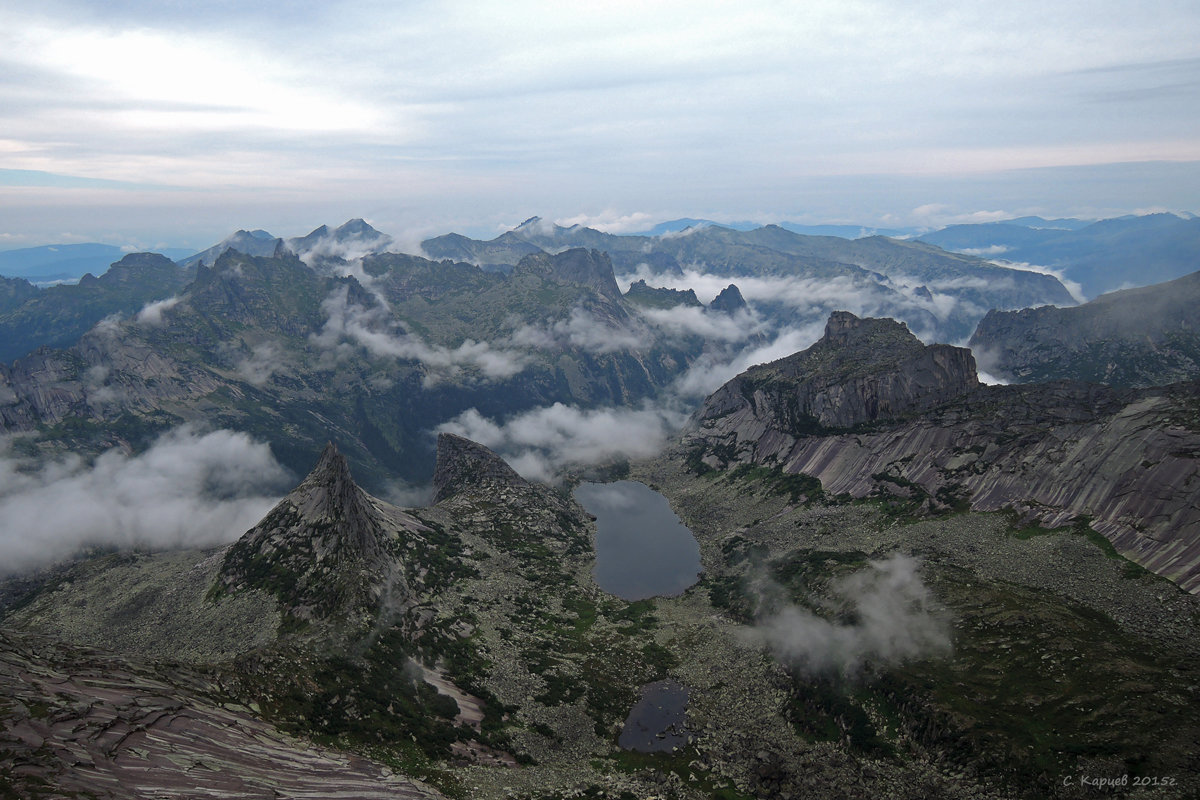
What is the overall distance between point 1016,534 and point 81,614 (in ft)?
838

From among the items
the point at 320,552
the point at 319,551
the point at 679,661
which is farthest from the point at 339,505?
the point at 679,661

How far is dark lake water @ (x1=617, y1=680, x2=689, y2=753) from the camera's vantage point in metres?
126

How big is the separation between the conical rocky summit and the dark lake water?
6408 centimetres

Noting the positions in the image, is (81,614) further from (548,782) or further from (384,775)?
(548,782)

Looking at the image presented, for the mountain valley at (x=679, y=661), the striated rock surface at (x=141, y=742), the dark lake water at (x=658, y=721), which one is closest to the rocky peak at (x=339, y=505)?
the mountain valley at (x=679, y=661)

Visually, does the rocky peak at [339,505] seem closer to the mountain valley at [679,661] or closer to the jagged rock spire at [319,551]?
the jagged rock spire at [319,551]

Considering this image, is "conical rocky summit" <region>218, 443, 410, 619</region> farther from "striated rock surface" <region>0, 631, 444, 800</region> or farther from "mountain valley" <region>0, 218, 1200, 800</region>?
"striated rock surface" <region>0, 631, 444, 800</region>

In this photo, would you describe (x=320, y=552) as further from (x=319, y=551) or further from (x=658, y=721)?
(x=658, y=721)

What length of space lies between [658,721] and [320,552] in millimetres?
91722

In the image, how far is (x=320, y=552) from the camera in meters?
159

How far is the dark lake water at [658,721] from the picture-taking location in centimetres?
12606

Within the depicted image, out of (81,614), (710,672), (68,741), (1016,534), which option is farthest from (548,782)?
(81,614)

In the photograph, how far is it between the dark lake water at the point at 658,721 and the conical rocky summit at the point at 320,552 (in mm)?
64078

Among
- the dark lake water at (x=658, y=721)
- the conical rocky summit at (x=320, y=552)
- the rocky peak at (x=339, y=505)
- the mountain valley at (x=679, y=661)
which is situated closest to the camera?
the mountain valley at (x=679, y=661)
